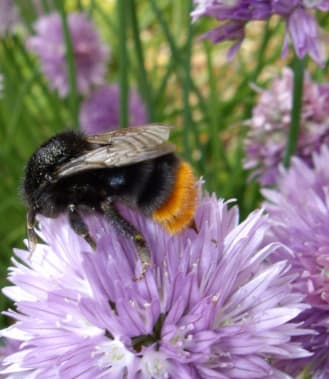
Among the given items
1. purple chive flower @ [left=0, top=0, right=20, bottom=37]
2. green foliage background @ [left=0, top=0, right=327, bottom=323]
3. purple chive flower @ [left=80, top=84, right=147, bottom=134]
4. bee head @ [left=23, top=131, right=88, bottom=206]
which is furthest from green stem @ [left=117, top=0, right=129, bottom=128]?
purple chive flower @ [left=0, top=0, right=20, bottom=37]

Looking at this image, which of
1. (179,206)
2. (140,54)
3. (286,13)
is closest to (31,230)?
(179,206)

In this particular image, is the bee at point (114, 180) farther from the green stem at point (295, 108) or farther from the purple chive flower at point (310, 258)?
the green stem at point (295, 108)

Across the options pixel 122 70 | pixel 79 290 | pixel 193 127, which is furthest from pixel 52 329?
pixel 193 127

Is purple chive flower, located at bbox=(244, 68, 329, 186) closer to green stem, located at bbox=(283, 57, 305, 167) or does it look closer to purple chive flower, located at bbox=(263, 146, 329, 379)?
green stem, located at bbox=(283, 57, 305, 167)

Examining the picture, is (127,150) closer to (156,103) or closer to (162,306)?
(162,306)

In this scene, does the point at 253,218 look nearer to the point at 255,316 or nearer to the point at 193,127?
the point at 255,316
